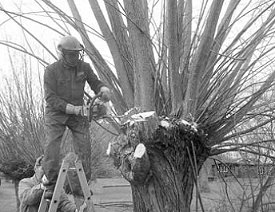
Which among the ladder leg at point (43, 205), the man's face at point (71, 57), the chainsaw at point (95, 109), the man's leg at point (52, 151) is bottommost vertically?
the ladder leg at point (43, 205)

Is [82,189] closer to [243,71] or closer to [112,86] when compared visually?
[112,86]

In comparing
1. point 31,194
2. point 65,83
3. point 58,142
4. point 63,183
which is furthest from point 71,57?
point 31,194

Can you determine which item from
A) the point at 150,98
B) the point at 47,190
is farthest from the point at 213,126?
the point at 47,190

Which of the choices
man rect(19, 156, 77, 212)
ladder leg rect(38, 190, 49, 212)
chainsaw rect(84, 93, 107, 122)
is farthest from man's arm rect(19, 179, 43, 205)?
chainsaw rect(84, 93, 107, 122)

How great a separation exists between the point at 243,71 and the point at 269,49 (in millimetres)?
412

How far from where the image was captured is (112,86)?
5.66 meters

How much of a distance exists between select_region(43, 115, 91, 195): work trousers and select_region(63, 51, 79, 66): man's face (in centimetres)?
59

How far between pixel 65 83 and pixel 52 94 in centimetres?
21

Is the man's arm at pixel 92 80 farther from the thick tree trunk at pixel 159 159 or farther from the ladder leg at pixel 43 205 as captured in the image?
A: the ladder leg at pixel 43 205

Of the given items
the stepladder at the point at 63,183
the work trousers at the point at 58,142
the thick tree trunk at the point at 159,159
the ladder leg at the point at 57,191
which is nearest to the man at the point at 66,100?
the work trousers at the point at 58,142

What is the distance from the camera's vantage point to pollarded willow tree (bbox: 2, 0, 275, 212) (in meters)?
4.33

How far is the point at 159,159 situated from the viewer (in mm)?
4348

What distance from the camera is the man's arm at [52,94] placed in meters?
4.47

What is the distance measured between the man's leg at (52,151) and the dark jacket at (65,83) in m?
0.14
